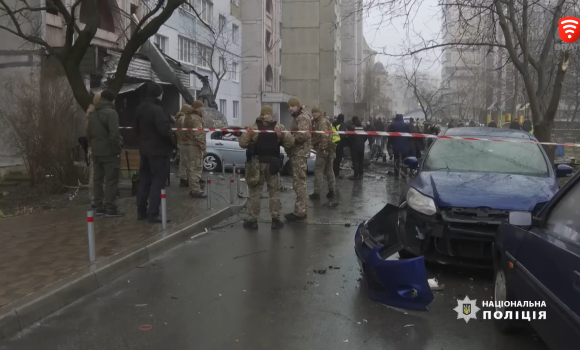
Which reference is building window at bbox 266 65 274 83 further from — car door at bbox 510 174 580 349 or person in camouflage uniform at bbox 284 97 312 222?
car door at bbox 510 174 580 349

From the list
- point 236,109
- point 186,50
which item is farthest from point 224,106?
point 186,50

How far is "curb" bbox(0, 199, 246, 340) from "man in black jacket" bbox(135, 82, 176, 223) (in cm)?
68

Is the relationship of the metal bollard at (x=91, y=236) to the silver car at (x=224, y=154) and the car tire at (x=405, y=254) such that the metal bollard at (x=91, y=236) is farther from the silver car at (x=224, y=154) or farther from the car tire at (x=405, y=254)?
the silver car at (x=224, y=154)

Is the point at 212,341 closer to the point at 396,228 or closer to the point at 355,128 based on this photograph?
the point at 396,228

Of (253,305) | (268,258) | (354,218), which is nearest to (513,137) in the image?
(354,218)

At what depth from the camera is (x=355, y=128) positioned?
16391 millimetres

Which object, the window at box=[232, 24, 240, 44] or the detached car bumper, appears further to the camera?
the window at box=[232, 24, 240, 44]

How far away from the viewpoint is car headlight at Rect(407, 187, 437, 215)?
586cm

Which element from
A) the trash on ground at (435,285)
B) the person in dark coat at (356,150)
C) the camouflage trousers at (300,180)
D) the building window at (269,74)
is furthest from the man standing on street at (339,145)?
the building window at (269,74)

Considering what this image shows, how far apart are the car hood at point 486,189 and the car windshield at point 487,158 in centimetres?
30

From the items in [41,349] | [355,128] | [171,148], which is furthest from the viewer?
[355,128]

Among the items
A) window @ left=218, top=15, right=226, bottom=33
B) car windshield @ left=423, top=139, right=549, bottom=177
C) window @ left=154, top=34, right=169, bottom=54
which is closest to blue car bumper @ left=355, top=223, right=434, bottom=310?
car windshield @ left=423, top=139, right=549, bottom=177

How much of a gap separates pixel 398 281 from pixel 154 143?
4.58 meters

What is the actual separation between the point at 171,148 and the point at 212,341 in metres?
4.32
